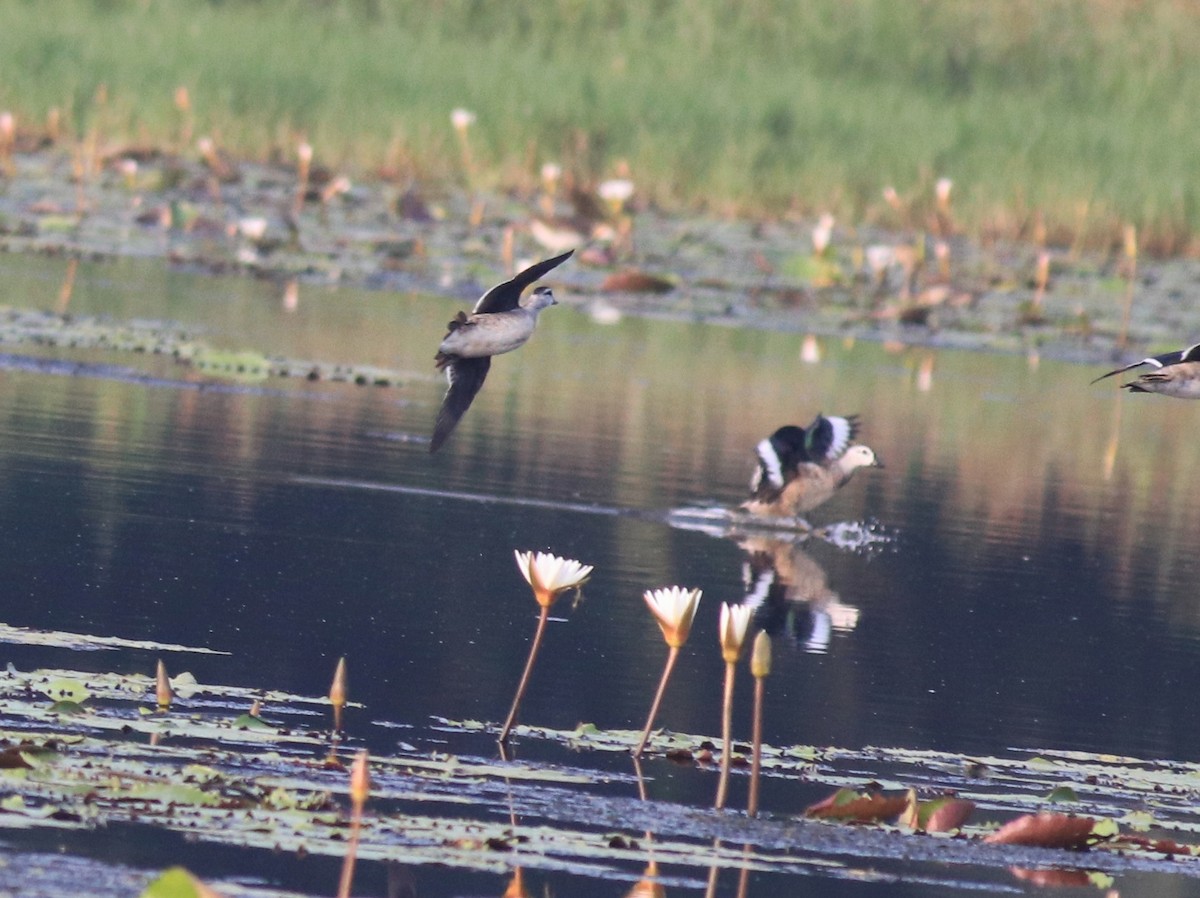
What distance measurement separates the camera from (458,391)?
7273 millimetres

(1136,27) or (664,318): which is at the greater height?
(1136,27)

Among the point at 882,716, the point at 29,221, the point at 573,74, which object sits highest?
the point at 573,74

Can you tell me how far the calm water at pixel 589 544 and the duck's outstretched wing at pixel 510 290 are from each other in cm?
100

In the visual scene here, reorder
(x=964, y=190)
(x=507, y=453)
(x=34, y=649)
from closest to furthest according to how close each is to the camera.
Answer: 1. (x=34, y=649)
2. (x=507, y=453)
3. (x=964, y=190)

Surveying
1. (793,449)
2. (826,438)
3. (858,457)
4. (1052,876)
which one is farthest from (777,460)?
(1052,876)

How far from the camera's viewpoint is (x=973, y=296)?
19828 mm

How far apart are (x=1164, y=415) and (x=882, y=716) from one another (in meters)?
10.5

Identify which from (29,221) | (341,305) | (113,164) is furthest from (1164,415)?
(113,164)

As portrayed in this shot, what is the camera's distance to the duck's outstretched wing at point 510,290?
653cm

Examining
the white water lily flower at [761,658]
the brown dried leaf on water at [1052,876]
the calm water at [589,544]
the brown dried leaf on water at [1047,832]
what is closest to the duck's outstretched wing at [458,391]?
the calm water at [589,544]

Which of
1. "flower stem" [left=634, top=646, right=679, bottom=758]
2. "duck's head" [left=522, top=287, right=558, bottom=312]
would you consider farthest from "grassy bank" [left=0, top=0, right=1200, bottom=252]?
"flower stem" [left=634, top=646, right=679, bottom=758]

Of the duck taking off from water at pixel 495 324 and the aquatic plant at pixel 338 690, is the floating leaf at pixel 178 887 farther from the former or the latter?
the duck taking off from water at pixel 495 324

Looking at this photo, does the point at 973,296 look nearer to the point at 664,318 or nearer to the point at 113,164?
the point at 664,318

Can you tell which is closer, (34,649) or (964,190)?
(34,649)
